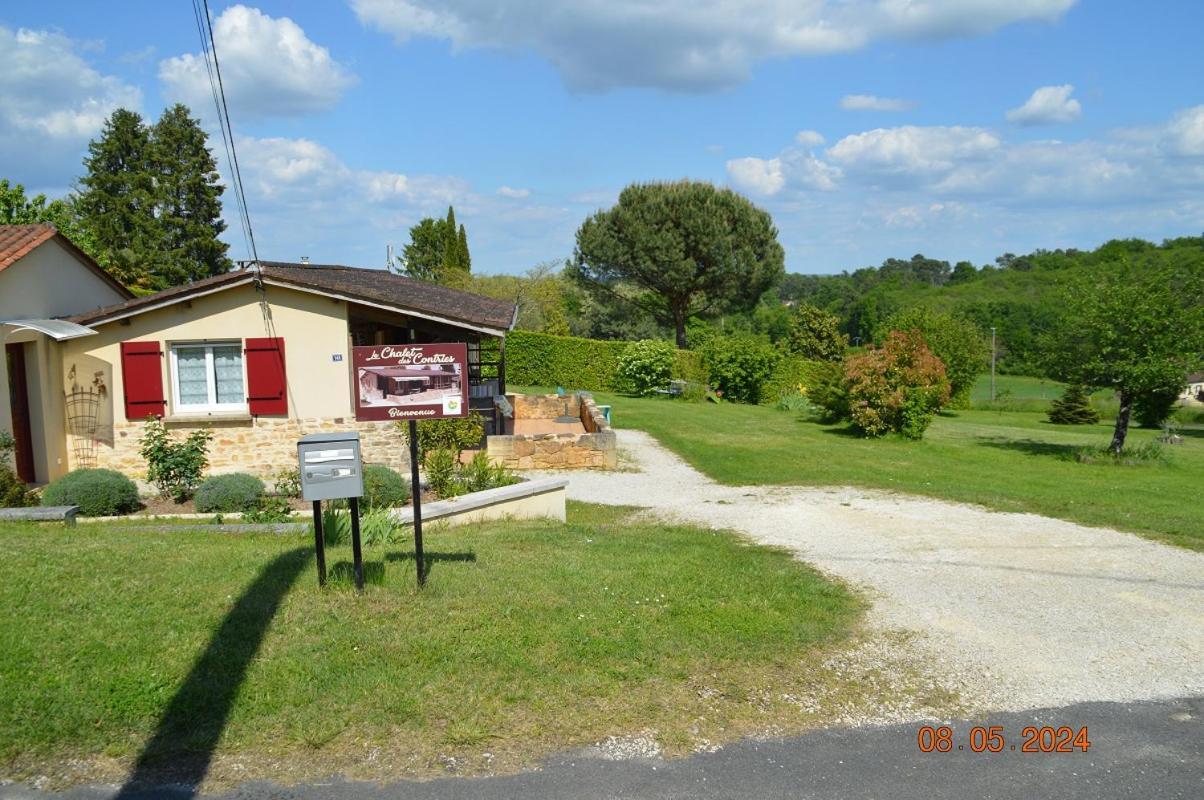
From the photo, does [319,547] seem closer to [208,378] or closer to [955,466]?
[208,378]

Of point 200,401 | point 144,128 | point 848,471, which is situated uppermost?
point 144,128

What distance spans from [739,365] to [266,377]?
2152 cm

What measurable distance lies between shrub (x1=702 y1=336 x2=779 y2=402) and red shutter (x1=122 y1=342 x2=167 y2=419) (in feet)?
73.5

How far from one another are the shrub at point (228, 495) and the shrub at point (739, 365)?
23.9 metres

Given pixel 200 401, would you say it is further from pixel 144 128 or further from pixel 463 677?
pixel 144 128

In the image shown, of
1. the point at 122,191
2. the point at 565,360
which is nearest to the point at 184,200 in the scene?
the point at 122,191

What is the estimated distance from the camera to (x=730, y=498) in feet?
42.8

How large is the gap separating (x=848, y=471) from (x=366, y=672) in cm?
1202

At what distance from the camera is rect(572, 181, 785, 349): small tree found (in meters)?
44.1

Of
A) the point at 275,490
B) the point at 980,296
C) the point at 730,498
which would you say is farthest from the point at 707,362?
the point at 980,296

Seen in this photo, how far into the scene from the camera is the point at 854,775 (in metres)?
4.40

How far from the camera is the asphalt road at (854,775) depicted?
420cm

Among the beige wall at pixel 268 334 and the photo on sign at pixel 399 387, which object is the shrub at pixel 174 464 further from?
the photo on sign at pixel 399 387
